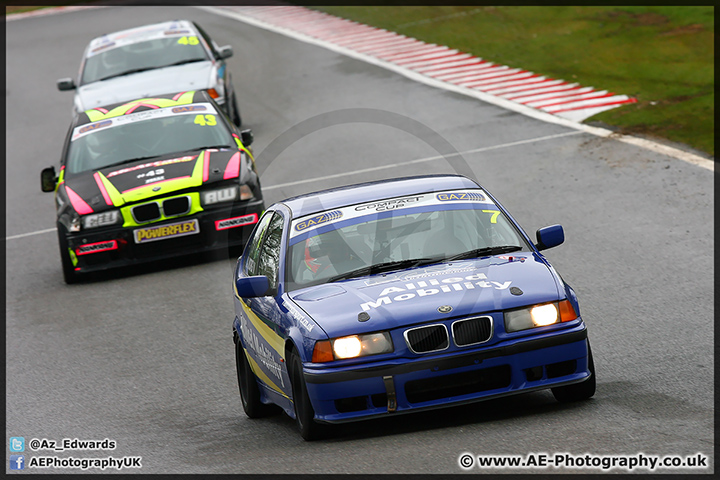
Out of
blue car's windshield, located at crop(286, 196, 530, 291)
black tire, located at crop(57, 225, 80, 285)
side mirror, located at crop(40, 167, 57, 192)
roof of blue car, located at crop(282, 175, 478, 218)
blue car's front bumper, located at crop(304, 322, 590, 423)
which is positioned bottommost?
black tire, located at crop(57, 225, 80, 285)

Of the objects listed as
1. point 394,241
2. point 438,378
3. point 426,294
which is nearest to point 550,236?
point 394,241

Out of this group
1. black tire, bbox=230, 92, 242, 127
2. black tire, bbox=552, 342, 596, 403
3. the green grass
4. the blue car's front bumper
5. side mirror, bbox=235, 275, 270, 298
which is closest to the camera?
the blue car's front bumper

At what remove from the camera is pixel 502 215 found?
7.47m

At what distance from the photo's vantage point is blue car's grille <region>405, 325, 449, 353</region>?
20.4ft

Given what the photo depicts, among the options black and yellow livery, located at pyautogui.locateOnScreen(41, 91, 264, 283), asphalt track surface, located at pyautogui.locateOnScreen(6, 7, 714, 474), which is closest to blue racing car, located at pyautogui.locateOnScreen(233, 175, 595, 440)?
asphalt track surface, located at pyautogui.locateOnScreen(6, 7, 714, 474)

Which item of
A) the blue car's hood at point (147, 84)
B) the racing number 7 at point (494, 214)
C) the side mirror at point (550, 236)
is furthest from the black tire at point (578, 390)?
the blue car's hood at point (147, 84)

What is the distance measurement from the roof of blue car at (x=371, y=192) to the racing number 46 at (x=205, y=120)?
20.2ft

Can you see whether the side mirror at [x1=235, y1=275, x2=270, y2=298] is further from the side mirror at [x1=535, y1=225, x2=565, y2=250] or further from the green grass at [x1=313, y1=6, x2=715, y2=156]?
the green grass at [x1=313, y1=6, x2=715, y2=156]

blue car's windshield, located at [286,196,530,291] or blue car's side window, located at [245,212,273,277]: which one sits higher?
blue car's windshield, located at [286,196,530,291]

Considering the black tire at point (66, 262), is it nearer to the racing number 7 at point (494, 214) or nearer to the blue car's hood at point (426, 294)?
the blue car's hood at point (426, 294)

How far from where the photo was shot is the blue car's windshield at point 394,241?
23.1 feet

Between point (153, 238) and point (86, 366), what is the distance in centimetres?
338

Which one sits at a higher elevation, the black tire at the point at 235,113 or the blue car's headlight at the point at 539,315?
the blue car's headlight at the point at 539,315

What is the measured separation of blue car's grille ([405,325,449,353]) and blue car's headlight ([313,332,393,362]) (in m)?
0.13
